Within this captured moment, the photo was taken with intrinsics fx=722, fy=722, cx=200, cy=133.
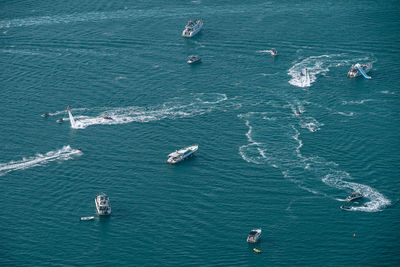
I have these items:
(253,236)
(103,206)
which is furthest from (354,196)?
(103,206)

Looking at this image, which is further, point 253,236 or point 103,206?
point 103,206

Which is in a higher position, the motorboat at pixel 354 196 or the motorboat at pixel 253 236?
the motorboat at pixel 354 196

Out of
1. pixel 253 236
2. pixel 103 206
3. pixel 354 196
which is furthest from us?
pixel 354 196

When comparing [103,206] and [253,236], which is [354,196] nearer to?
[253,236]

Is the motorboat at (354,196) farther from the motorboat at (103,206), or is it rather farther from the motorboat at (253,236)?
the motorboat at (103,206)

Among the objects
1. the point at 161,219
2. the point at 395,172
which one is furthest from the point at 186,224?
the point at 395,172

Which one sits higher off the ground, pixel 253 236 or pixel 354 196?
pixel 354 196

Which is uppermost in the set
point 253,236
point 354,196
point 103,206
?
point 354,196

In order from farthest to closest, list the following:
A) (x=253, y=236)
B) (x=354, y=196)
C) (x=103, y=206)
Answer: (x=354, y=196), (x=103, y=206), (x=253, y=236)

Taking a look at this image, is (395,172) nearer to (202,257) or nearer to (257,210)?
(257,210)

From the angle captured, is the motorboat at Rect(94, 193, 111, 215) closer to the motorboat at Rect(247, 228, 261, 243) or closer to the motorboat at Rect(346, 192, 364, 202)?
the motorboat at Rect(247, 228, 261, 243)

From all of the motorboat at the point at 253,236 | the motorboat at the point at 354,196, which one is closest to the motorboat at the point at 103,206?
the motorboat at the point at 253,236

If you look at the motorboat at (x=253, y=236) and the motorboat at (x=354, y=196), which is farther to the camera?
the motorboat at (x=354, y=196)
